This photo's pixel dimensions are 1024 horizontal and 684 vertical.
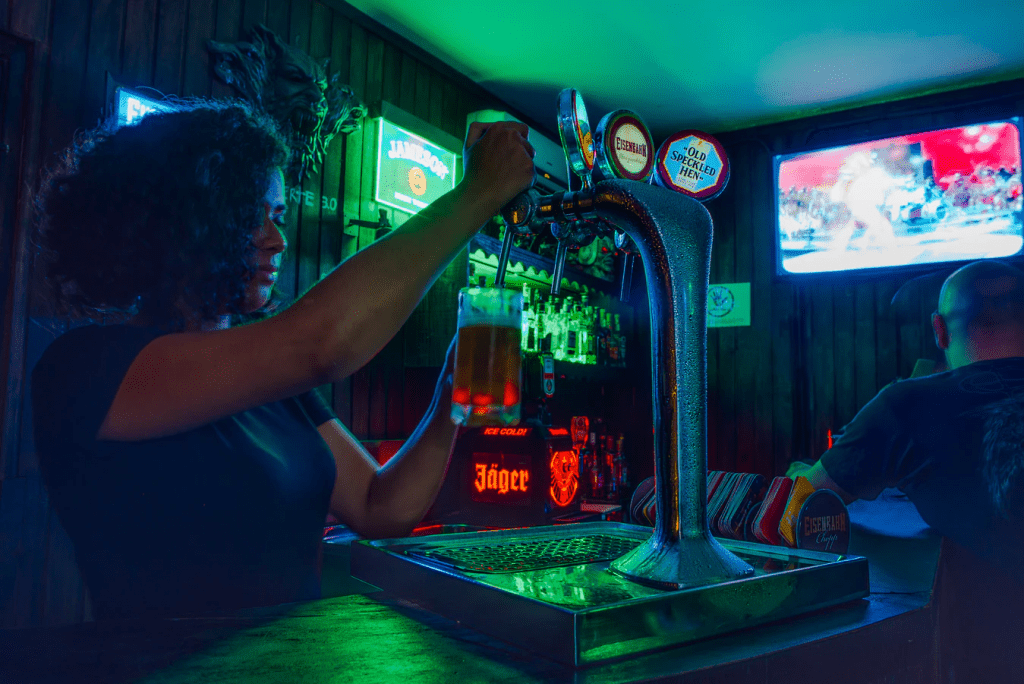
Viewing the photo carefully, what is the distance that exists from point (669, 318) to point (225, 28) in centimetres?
Answer: 284

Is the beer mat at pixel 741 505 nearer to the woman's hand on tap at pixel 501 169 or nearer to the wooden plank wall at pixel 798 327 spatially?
the woman's hand on tap at pixel 501 169

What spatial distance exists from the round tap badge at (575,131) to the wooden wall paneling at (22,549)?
2237 millimetres

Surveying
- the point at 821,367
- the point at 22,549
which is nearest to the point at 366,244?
the point at 22,549

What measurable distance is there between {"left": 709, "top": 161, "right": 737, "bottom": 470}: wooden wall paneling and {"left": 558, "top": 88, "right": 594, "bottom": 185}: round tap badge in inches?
183

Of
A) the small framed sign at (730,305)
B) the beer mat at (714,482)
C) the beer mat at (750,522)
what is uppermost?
the small framed sign at (730,305)

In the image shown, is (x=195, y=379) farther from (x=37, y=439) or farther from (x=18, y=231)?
(x=18, y=231)

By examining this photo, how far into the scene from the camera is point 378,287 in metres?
0.71

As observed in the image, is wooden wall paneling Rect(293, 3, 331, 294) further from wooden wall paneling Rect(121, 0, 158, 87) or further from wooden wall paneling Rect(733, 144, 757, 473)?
wooden wall paneling Rect(733, 144, 757, 473)

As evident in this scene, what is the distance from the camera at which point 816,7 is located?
3475mm

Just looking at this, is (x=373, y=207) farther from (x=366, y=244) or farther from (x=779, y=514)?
(x=779, y=514)

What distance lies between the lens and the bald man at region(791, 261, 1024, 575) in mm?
1416

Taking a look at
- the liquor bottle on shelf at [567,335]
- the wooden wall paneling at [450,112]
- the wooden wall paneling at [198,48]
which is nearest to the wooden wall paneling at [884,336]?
the liquor bottle on shelf at [567,335]

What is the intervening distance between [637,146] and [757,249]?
15.2 ft

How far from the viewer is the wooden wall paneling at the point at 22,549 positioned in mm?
2152
